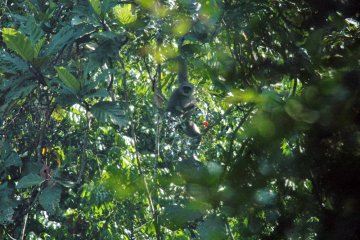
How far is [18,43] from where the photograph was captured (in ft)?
8.20

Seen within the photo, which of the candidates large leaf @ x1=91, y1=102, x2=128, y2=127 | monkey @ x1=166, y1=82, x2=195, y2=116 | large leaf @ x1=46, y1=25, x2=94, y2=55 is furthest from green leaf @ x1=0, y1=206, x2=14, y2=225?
monkey @ x1=166, y1=82, x2=195, y2=116

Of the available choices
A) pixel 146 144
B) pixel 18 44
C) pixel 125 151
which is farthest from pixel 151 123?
pixel 18 44

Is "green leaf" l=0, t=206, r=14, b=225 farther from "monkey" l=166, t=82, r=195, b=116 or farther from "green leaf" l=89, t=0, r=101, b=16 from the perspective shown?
"monkey" l=166, t=82, r=195, b=116

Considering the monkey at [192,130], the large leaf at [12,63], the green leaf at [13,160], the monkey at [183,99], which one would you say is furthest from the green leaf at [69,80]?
the monkey at [183,99]

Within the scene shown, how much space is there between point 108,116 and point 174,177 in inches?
61.5

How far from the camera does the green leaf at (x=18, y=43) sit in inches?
96.2

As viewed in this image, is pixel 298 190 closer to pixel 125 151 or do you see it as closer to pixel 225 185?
pixel 225 185

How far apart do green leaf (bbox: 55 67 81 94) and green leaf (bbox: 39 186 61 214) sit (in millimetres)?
519

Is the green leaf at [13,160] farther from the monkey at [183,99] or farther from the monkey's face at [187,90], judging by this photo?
the monkey's face at [187,90]

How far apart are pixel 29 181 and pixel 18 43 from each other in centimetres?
67

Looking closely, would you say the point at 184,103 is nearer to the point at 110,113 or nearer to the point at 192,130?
the point at 192,130

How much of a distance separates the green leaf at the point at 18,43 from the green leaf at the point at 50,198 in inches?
25.6

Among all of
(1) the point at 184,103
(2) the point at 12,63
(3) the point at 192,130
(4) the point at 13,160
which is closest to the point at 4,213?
(4) the point at 13,160

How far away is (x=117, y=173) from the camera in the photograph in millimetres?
1279
